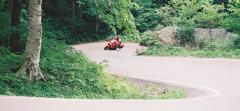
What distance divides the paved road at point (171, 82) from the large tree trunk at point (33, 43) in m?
3.10

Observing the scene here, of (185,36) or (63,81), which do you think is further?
(185,36)

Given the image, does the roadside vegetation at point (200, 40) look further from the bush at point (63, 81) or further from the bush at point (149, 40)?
the bush at point (63, 81)

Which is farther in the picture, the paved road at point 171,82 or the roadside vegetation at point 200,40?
the roadside vegetation at point 200,40

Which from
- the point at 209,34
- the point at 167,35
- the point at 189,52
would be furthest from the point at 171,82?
the point at 167,35

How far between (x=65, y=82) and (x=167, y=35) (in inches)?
596

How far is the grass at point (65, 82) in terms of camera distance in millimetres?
12008

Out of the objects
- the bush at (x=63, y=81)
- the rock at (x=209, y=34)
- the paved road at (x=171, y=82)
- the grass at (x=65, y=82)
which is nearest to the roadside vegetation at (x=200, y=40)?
the rock at (x=209, y=34)

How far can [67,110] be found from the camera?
8.97 m

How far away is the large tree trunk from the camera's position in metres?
12.9

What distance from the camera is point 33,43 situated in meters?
13.0

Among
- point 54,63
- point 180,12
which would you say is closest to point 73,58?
point 54,63

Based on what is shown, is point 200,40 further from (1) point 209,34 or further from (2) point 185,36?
(2) point 185,36

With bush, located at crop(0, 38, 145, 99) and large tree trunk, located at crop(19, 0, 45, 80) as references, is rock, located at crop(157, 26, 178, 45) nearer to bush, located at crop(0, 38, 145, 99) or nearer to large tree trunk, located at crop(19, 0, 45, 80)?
bush, located at crop(0, 38, 145, 99)

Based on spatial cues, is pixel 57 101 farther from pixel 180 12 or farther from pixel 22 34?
pixel 180 12
